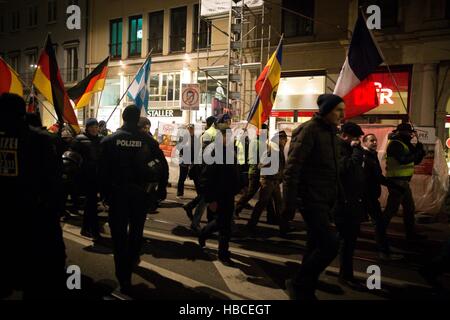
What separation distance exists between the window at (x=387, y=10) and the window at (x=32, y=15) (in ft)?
83.9

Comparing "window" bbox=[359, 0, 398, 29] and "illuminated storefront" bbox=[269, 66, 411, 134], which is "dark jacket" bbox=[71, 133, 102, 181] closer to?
"illuminated storefront" bbox=[269, 66, 411, 134]

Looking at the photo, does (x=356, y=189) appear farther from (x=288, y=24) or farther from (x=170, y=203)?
(x=288, y=24)

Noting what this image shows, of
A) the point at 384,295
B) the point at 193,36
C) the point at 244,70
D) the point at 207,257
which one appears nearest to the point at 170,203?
the point at 207,257

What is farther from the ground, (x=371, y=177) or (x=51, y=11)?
(x=51, y=11)

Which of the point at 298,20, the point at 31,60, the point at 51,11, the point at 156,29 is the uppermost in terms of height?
the point at 51,11

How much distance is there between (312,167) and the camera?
404cm

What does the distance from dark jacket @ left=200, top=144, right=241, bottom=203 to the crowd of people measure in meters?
0.01

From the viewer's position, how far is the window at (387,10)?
16.1 meters

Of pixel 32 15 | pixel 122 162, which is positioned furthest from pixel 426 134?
pixel 32 15

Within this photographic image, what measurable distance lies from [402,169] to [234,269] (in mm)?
3315

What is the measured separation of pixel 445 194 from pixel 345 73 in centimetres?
399

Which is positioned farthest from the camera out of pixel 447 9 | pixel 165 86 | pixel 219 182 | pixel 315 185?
pixel 165 86

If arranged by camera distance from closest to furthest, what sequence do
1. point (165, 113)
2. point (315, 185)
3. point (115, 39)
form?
point (315, 185) → point (165, 113) → point (115, 39)

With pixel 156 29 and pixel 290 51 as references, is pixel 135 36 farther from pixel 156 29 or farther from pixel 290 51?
pixel 290 51
